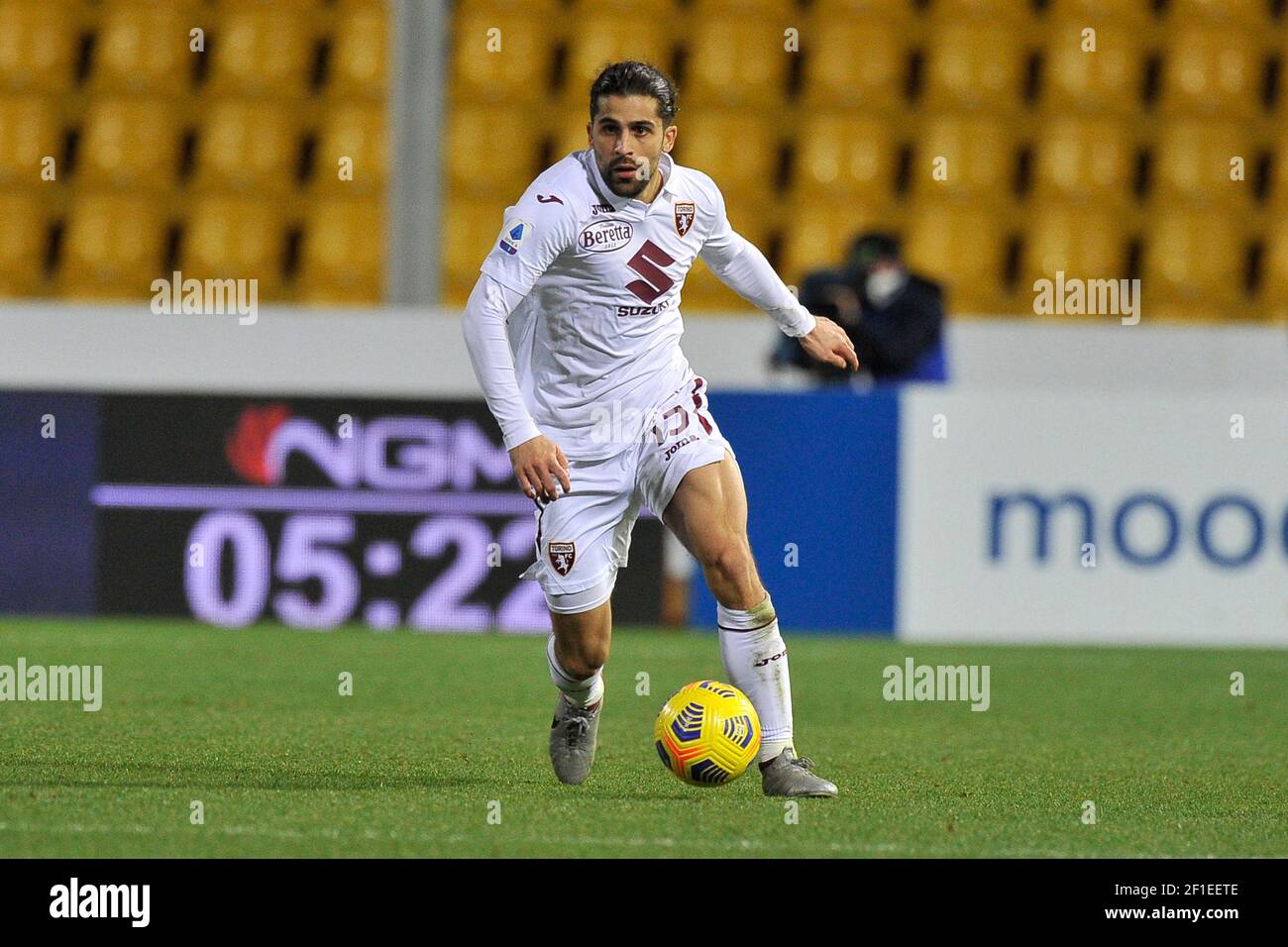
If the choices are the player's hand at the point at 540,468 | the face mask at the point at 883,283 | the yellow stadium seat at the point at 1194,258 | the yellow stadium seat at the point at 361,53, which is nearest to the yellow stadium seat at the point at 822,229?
the yellow stadium seat at the point at 1194,258

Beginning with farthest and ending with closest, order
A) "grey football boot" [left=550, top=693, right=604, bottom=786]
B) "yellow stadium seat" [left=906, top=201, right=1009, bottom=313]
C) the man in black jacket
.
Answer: "yellow stadium seat" [left=906, top=201, right=1009, bottom=313], the man in black jacket, "grey football boot" [left=550, top=693, right=604, bottom=786]

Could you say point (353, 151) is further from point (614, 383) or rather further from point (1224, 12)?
point (614, 383)

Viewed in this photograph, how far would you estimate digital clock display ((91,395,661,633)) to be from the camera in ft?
33.5

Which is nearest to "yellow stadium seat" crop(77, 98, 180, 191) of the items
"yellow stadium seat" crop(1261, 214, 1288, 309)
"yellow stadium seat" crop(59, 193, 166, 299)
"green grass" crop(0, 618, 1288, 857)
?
"yellow stadium seat" crop(59, 193, 166, 299)

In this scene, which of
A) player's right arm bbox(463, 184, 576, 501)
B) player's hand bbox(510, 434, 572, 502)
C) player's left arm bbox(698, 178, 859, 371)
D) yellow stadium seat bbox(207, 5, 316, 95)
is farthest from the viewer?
yellow stadium seat bbox(207, 5, 316, 95)

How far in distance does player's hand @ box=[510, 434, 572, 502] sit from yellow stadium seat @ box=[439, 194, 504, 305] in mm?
7707

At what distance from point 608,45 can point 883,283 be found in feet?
11.8

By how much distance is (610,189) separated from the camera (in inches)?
215

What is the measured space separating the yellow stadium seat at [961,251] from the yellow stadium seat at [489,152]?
226cm

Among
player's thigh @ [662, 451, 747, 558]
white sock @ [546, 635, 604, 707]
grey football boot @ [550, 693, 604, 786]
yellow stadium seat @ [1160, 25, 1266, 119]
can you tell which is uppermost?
yellow stadium seat @ [1160, 25, 1266, 119]

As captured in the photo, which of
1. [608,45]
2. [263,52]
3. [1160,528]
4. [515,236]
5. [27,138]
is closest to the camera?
[515,236]

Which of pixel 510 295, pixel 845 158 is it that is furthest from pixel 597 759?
pixel 845 158

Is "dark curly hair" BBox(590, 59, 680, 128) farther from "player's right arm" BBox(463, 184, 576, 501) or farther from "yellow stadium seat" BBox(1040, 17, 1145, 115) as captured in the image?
"yellow stadium seat" BBox(1040, 17, 1145, 115)
